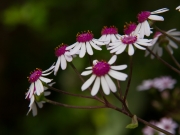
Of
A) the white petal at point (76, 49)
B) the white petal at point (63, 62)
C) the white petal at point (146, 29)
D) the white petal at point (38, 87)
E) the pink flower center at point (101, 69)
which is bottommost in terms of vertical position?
the white petal at point (38, 87)

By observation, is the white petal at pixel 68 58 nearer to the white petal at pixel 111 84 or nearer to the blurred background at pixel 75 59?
the white petal at pixel 111 84

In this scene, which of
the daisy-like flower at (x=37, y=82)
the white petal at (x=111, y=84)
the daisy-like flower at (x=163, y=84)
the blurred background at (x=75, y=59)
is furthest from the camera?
the blurred background at (x=75, y=59)

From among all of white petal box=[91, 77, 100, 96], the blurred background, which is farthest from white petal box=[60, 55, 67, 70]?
the blurred background

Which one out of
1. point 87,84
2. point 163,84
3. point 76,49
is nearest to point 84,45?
point 76,49

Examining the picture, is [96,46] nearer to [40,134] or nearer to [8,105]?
[40,134]

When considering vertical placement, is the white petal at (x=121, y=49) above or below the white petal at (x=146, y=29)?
below

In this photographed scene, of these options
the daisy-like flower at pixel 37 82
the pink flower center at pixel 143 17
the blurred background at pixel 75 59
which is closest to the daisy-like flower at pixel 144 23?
the pink flower center at pixel 143 17

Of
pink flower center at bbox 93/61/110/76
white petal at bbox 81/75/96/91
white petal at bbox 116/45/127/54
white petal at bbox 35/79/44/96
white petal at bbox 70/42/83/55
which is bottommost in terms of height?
white petal at bbox 35/79/44/96

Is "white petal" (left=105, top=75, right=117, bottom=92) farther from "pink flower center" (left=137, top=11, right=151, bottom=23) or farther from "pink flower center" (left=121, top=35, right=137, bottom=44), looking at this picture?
"pink flower center" (left=137, top=11, right=151, bottom=23)
